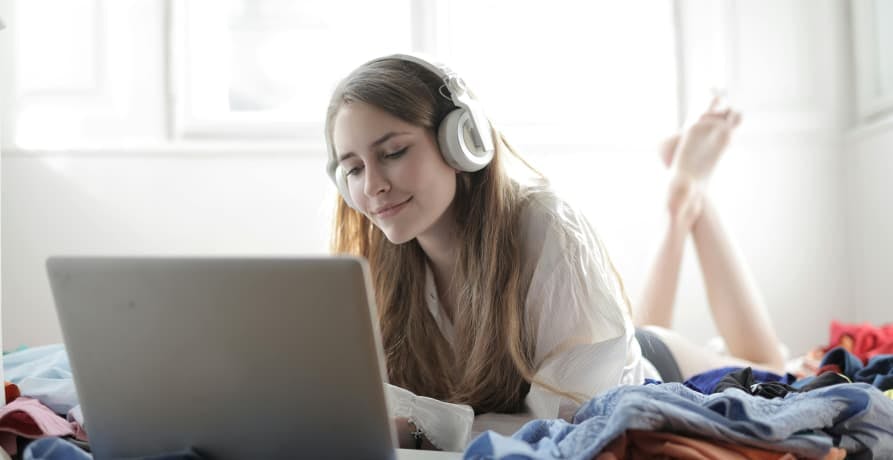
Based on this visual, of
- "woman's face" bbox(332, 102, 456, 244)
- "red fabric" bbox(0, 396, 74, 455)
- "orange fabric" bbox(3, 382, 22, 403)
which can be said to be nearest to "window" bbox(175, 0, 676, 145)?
"woman's face" bbox(332, 102, 456, 244)

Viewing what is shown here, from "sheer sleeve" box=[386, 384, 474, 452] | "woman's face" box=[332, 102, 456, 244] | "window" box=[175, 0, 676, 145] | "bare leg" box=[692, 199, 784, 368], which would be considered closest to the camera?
"sheer sleeve" box=[386, 384, 474, 452]

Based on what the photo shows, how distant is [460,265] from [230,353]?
0.66m

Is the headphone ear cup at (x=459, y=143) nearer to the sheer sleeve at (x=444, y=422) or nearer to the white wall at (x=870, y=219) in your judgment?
the sheer sleeve at (x=444, y=422)

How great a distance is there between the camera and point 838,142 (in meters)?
2.53

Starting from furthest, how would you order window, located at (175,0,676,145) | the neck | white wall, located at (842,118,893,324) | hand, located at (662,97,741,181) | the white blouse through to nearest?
window, located at (175,0,676,145), white wall, located at (842,118,893,324), hand, located at (662,97,741,181), the neck, the white blouse

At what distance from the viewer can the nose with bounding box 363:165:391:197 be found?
1.23m

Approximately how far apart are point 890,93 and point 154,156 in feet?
6.81

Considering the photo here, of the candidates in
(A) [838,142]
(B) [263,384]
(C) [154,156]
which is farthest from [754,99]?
(B) [263,384]

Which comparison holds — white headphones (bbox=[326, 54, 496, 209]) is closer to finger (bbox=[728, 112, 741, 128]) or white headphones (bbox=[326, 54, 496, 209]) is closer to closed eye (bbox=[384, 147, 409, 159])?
closed eye (bbox=[384, 147, 409, 159])

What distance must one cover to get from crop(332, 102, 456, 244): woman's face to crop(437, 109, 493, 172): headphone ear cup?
0.06 ft

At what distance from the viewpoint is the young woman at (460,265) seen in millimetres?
1162

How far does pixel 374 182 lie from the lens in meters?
1.23

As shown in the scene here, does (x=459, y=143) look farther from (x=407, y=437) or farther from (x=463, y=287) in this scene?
(x=407, y=437)

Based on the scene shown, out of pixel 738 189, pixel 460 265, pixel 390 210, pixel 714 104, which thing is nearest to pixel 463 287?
pixel 460 265
